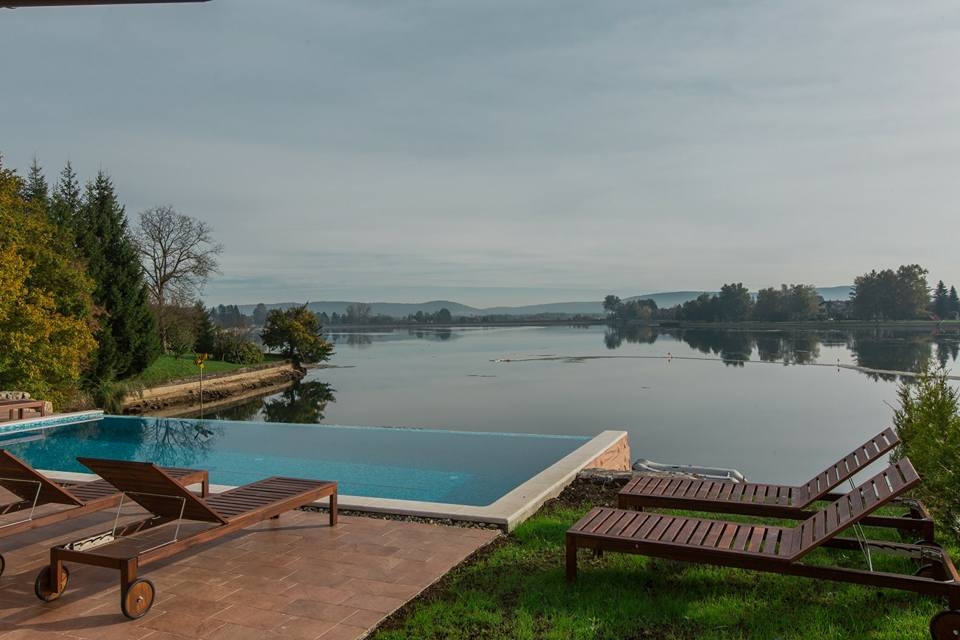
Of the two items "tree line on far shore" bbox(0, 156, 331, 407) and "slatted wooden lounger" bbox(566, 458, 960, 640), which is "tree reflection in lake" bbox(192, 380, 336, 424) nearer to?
"tree line on far shore" bbox(0, 156, 331, 407)

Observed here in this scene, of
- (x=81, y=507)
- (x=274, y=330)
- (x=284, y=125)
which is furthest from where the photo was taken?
(x=274, y=330)

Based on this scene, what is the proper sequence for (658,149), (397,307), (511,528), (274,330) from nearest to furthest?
1. (511,528)
2. (658,149)
3. (274,330)
4. (397,307)

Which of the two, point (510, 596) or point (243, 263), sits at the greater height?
point (243, 263)

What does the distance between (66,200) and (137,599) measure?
971 inches

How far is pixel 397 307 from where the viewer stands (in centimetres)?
12212

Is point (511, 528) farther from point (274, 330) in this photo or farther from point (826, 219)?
point (274, 330)

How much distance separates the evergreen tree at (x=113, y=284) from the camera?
2156 centimetres

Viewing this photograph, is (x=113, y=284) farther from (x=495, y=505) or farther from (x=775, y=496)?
(x=775, y=496)

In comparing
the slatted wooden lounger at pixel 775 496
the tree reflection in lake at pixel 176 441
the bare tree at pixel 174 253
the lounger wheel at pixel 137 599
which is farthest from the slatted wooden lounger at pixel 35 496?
the bare tree at pixel 174 253

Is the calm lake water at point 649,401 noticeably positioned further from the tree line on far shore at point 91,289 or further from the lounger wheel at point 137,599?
the lounger wheel at point 137,599

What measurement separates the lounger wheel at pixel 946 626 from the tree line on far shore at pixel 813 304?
330 ft

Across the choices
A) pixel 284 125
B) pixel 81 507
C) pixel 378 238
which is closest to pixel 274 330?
pixel 378 238

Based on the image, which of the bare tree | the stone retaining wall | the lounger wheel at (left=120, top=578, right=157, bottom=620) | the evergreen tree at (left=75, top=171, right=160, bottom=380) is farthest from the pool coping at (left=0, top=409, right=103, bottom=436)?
the bare tree

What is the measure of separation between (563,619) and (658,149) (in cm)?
1553
